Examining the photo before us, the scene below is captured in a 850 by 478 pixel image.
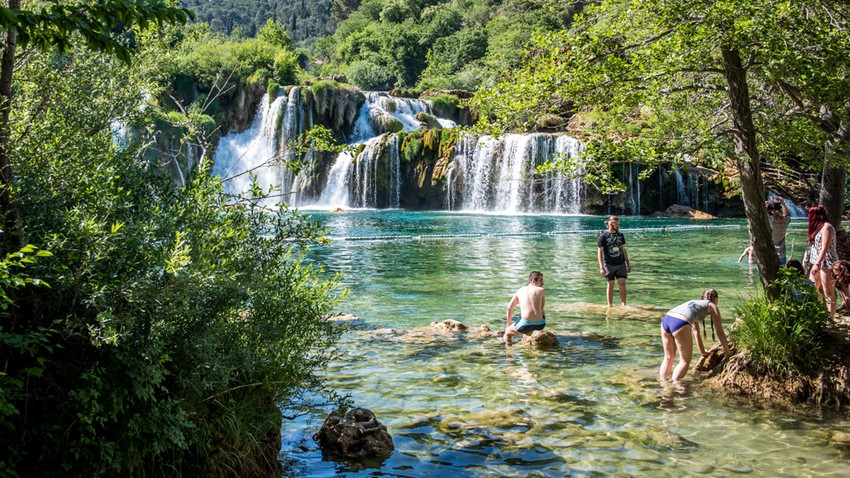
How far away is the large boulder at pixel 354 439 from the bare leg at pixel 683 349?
147 inches

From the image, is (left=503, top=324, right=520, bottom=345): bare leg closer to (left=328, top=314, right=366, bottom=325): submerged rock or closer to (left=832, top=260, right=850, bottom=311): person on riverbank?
(left=328, top=314, right=366, bottom=325): submerged rock

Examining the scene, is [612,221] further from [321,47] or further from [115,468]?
[321,47]

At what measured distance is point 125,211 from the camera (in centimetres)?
499

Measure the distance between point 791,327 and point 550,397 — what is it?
2581mm

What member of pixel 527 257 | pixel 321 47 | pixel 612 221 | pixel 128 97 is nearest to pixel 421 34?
pixel 321 47

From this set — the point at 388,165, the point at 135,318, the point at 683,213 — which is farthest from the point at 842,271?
the point at 388,165

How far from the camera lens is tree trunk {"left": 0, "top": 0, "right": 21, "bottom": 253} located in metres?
4.58

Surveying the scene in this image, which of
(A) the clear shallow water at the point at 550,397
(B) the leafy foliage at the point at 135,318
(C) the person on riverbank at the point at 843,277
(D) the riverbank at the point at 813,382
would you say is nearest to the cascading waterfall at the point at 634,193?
(A) the clear shallow water at the point at 550,397

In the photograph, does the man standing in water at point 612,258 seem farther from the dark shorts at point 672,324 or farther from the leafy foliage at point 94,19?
the leafy foliage at point 94,19

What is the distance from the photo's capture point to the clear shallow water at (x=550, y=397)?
6328 millimetres

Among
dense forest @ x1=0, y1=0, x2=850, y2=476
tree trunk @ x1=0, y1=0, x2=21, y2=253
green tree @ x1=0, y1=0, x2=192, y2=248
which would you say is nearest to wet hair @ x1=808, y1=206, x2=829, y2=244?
dense forest @ x1=0, y1=0, x2=850, y2=476

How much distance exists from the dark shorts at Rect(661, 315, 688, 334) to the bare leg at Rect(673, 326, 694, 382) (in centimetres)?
4

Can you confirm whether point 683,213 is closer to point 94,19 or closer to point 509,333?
point 509,333

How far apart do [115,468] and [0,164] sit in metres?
A: 2.08
